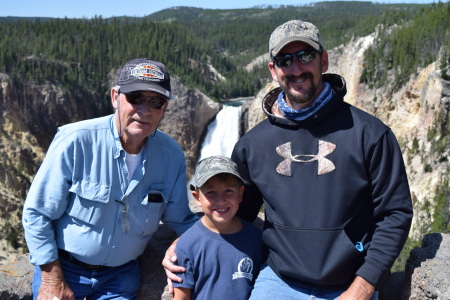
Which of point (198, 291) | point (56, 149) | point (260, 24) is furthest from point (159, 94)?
point (260, 24)

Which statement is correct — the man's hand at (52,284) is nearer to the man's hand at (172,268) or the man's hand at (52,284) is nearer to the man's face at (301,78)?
the man's hand at (172,268)

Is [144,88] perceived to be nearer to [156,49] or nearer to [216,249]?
[216,249]

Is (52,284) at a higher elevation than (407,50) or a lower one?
lower

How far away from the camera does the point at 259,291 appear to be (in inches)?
145

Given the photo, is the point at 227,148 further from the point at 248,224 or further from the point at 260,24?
the point at 260,24

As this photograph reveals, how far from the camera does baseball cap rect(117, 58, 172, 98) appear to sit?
3932mm

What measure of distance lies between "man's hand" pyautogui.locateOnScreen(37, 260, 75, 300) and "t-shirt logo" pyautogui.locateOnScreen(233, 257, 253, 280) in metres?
1.56

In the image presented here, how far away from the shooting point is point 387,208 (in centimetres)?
338

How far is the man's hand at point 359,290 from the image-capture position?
335cm

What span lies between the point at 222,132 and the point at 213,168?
39.4m

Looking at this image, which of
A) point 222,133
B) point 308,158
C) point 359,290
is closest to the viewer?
point 359,290

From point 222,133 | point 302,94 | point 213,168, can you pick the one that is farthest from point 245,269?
point 222,133

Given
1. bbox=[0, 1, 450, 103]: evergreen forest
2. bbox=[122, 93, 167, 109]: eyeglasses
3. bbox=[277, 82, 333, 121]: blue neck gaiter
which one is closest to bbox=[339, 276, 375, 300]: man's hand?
bbox=[277, 82, 333, 121]: blue neck gaiter

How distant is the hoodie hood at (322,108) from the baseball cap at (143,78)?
36.5 inches
